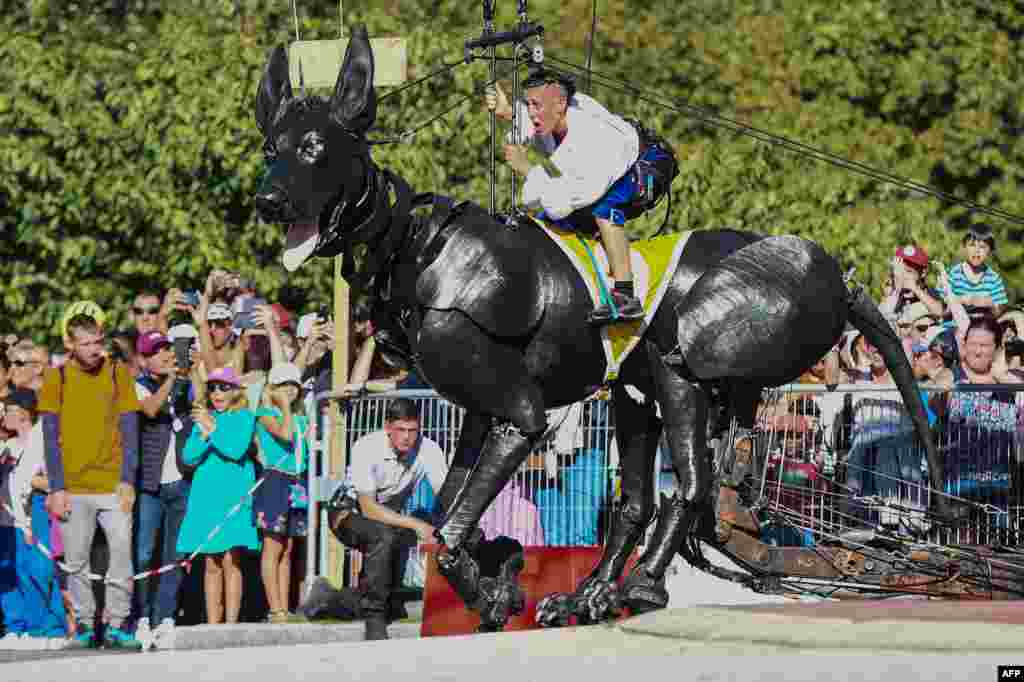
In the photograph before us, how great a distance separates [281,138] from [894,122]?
18120mm

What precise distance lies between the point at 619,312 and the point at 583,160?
69cm

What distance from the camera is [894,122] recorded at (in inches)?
1045

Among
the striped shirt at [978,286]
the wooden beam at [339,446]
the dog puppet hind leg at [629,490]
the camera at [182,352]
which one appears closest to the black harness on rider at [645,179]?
the dog puppet hind leg at [629,490]

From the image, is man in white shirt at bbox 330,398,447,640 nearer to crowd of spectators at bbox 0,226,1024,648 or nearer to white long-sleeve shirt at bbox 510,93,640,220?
crowd of spectators at bbox 0,226,1024,648

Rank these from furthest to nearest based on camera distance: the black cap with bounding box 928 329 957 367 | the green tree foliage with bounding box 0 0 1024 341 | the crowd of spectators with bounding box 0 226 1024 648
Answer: the green tree foliage with bounding box 0 0 1024 341, the black cap with bounding box 928 329 957 367, the crowd of spectators with bounding box 0 226 1024 648

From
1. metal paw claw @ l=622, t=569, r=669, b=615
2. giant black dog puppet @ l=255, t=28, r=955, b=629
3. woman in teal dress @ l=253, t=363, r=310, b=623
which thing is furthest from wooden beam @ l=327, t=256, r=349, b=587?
metal paw claw @ l=622, t=569, r=669, b=615

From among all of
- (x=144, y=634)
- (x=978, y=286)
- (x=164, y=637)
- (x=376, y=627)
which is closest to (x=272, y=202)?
(x=376, y=627)

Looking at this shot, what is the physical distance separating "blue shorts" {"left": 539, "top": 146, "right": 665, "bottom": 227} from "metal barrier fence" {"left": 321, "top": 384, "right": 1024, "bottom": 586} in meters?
2.88

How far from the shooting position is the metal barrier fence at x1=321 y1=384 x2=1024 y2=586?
12.6 metres

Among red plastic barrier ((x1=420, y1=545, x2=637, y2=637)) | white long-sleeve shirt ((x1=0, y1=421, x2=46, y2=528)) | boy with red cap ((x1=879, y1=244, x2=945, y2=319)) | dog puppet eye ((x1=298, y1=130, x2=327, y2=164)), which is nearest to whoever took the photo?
dog puppet eye ((x1=298, y1=130, x2=327, y2=164))

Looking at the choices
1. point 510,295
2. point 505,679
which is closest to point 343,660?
point 505,679

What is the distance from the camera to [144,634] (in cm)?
1305

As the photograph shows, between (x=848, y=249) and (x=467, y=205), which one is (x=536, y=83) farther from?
(x=848, y=249)

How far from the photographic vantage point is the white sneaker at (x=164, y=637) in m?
12.6
